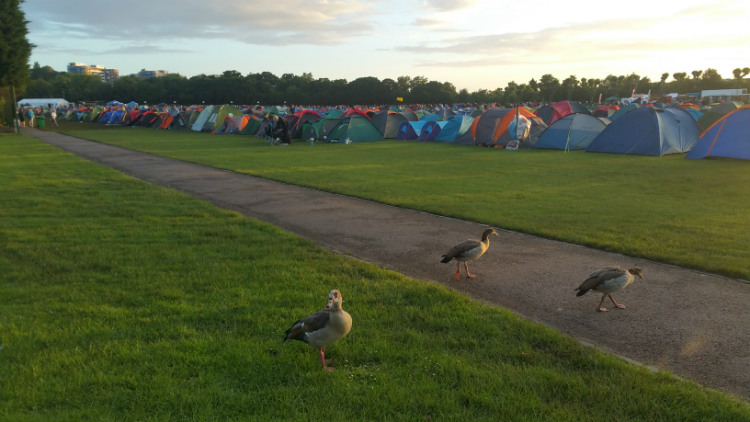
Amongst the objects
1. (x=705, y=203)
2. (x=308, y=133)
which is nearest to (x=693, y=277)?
(x=705, y=203)

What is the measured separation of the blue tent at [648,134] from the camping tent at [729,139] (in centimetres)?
180

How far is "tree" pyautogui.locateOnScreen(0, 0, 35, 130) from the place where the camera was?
38000mm

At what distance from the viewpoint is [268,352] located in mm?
4668

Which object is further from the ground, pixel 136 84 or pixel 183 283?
pixel 136 84

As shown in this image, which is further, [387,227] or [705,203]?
[705,203]

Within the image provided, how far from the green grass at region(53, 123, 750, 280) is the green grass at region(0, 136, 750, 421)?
12.9ft

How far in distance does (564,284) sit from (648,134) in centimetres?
2018

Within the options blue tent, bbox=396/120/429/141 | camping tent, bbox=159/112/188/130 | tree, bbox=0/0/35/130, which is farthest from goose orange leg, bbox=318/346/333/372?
camping tent, bbox=159/112/188/130

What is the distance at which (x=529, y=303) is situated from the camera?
608 centimetres

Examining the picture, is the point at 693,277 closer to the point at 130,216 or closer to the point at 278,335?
the point at 278,335

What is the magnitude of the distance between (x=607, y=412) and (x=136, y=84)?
141 m

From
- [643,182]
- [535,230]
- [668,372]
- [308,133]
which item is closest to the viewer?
[668,372]

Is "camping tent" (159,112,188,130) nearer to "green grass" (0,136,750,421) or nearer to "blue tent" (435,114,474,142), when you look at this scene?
"blue tent" (435,114,474,142)

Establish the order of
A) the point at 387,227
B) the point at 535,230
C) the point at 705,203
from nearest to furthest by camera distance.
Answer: the point at 535,230
the point at 387,227
the point at 705,203
